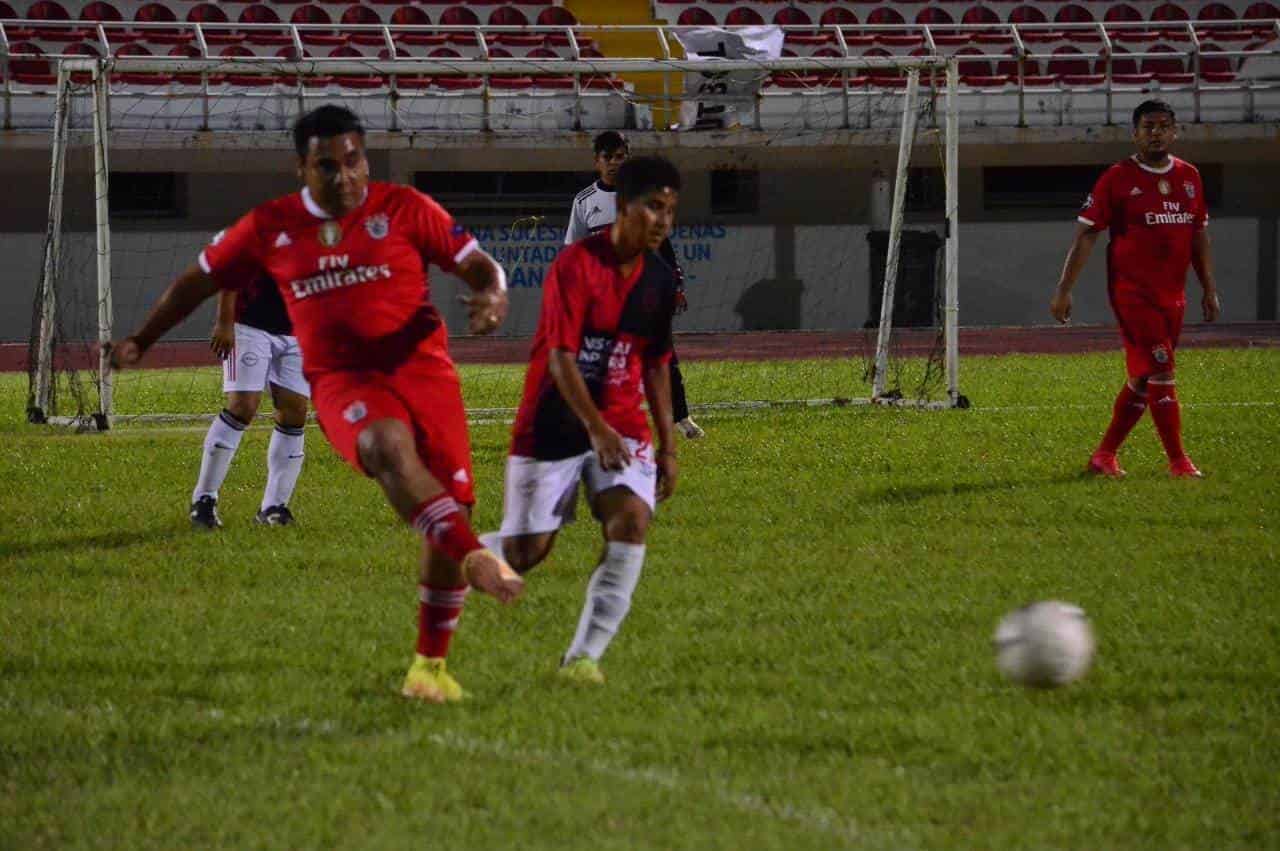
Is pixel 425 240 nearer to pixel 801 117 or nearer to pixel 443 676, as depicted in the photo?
pixel 443 676

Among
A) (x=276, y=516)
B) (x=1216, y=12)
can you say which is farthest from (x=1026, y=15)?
(x=276, y=516)

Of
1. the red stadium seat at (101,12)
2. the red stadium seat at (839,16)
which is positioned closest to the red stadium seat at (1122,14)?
the red stadium seat at (839,16)

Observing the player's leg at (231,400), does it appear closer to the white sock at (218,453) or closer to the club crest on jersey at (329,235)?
the white sock at (218,453)

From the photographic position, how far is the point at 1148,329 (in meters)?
10.6

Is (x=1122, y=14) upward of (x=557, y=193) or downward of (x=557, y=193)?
upward

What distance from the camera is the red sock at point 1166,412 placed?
10.6 m

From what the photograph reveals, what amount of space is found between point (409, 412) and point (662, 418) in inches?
35.5

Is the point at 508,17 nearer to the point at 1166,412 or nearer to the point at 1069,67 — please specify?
the point at 1069,67

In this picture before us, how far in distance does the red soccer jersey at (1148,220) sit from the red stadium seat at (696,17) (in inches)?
866

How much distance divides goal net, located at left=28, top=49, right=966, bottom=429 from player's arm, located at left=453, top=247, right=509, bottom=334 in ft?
50.0

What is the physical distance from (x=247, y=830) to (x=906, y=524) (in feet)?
18.0

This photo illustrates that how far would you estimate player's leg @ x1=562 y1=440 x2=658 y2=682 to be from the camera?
5625 mm

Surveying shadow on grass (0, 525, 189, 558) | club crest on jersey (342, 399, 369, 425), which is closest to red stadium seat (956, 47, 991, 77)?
shadow on grass (0, 525, 189, 558)

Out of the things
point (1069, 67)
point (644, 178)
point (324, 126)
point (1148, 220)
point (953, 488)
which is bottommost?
point (953, 488)
